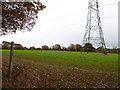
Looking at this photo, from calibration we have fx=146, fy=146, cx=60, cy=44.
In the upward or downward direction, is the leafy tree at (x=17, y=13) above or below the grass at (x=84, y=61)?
above

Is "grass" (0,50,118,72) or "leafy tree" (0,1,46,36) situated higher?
"leafy tree" (0,1,46,36)

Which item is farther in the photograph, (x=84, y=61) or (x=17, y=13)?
(x=84, y=61)

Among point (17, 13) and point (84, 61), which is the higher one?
point (17, 13)

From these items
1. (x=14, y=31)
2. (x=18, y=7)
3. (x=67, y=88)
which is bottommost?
(x=67, y=88)

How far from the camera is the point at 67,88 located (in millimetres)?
6258

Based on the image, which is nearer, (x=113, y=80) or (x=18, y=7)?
(x=113, y=80)

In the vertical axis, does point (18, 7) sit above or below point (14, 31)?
above

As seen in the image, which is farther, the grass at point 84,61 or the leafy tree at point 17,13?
the grass at point 84,61

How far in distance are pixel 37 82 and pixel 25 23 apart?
15.6ft

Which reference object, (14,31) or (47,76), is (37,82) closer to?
(47,76)

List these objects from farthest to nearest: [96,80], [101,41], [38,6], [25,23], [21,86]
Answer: [101,41]
[25,23]
[38,6]
[96,80]
[21,86]

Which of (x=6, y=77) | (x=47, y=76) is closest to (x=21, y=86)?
(x=6, y=77)

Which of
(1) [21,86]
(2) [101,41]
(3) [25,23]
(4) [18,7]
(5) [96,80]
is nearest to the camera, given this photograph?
(1) [21,86]

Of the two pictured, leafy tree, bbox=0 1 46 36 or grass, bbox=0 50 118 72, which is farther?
grass, bbox=0 50 118 72
